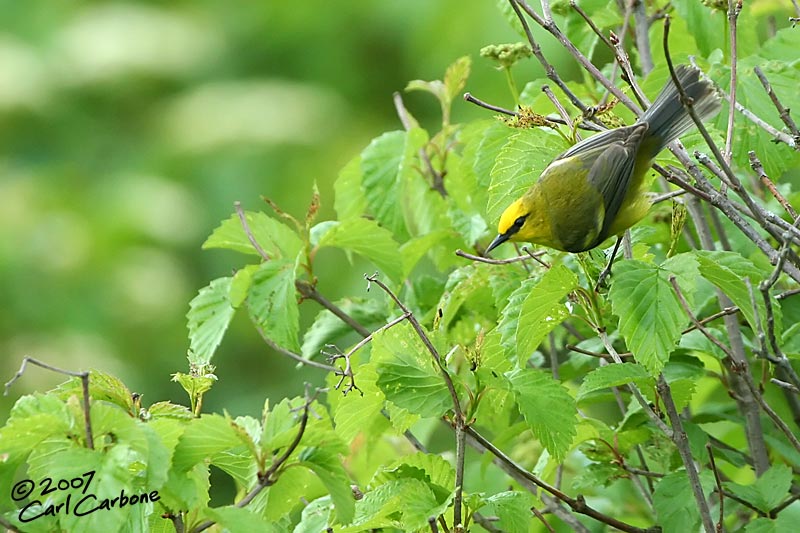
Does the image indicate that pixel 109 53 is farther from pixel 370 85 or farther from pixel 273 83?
pixel 370 85

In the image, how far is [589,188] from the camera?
144 centimetres

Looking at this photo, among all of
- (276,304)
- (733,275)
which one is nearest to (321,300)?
(276,304)

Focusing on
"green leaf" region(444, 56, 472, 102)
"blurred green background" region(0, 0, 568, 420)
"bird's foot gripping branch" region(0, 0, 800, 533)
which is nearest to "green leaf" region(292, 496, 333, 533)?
"bird's foot gripping branch" region(0, 0, 800, 533)

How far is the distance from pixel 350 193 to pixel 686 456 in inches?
28.5

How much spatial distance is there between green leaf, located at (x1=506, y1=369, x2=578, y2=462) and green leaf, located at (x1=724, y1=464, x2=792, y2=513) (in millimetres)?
247

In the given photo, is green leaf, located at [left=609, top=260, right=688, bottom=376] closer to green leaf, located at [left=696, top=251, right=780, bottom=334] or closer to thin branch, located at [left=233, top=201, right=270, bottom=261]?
green leaf, located at [left=696, top=251, right=780, bottom=334]

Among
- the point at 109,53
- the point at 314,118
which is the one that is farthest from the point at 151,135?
the point at 314,118

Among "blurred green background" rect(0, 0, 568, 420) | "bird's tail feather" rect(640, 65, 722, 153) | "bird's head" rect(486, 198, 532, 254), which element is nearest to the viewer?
"bird's tail feather" rect(640, 65, 722, 153)

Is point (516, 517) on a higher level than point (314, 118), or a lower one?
lower

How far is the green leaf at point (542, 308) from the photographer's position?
3.41 feet

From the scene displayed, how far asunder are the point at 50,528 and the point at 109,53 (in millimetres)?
5511

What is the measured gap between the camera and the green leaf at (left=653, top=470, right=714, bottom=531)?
1.11 m

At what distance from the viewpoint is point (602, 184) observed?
1.41m

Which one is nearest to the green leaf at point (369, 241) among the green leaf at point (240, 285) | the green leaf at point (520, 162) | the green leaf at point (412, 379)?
the green leaf at point (240, 285)
